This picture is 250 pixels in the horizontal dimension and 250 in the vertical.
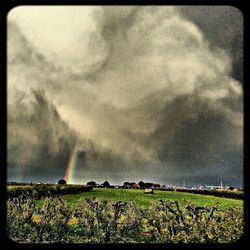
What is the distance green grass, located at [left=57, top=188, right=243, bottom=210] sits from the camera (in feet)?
16.6

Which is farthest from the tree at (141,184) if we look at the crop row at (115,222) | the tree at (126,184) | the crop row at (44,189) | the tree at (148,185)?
the crop row at (44,189)

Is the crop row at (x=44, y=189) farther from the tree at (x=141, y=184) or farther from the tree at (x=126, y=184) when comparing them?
the tree at (x=141, y=184)

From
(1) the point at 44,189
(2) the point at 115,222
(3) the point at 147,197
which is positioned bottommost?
(2) the point at 115,222

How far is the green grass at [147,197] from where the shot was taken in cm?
506

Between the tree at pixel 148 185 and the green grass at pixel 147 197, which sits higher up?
the tree at pixel 148 185

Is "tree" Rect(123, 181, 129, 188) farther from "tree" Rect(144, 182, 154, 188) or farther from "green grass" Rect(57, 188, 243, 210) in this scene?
"tree" Rect(144, 182, 154, 188)

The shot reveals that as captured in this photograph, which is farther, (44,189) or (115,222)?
(44,189)

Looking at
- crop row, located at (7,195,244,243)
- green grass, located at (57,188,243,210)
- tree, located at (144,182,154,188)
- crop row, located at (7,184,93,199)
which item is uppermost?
tree, located at (144,182,154,188)

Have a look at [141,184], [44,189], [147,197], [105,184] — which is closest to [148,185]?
[141,184]

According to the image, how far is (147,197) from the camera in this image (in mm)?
5152

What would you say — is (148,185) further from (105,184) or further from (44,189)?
(44,189)

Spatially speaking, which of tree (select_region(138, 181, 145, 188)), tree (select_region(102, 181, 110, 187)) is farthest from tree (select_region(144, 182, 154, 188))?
tree (select_region(102, 181, 110, 187))
